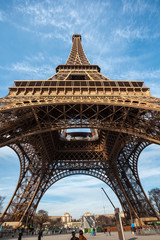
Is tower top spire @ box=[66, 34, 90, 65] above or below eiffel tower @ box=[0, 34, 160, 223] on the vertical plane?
above

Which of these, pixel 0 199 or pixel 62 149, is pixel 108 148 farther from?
pixel 0 199

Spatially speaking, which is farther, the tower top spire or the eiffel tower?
the tower top spire

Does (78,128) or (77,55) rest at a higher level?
(77,55)

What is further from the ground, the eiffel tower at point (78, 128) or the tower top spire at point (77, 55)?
the tower top spire at point (77, 55)

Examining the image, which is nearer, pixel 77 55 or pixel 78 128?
pixel 78 128
